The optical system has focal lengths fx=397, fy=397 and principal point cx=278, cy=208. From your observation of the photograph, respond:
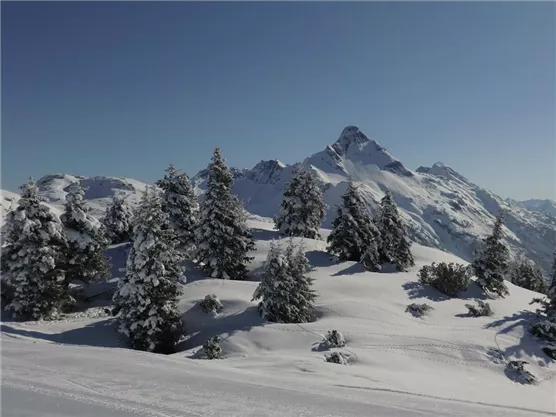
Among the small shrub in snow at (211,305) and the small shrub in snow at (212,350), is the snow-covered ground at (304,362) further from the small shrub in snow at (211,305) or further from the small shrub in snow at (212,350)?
the small shrub in snow at (212,350)

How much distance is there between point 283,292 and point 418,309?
10821mm

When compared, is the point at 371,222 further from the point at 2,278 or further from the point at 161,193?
the point at 2,278

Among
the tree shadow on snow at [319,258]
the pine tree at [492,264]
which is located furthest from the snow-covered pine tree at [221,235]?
the pine tree at [492,264]

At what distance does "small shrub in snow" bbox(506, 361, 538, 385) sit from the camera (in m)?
20.0

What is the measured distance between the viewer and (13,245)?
87.1 ft

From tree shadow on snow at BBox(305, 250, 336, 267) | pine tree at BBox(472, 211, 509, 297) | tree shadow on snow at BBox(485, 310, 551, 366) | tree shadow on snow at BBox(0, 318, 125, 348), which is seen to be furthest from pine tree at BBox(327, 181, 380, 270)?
tree shadow on snow at BBox(0, 318, 125, 348)

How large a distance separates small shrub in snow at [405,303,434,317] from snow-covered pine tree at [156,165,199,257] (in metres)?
20.0

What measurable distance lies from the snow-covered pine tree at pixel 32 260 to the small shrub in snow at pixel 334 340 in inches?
723

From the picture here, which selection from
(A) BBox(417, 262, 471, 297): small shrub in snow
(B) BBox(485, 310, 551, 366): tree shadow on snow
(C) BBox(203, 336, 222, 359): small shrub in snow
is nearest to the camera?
(C) BBox(203, 336, 222, 359): small shrub in snow

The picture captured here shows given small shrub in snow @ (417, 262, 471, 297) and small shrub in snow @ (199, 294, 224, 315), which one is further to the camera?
small shrub in snow @ (417, 262, 471, 297)

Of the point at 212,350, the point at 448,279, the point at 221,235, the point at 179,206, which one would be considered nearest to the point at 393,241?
the point at 448,279

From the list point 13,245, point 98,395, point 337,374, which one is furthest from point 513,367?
point 13,245

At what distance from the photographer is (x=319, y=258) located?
1594 inches

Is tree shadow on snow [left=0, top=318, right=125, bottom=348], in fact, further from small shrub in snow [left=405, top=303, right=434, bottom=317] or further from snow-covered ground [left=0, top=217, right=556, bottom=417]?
small shrub in snow [left=405, top=303, right=434, bottom=317]
